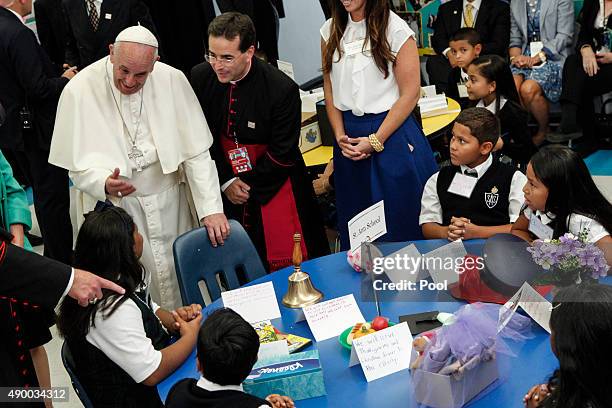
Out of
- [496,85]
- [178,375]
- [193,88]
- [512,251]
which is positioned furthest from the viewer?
[496,85]

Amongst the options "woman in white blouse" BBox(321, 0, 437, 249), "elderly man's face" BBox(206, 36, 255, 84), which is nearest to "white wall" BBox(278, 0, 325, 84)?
"woman in white blouse" BBox(321, 0, 437, 249)

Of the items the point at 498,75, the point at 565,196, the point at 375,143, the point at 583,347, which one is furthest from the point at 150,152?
the point at 498,75

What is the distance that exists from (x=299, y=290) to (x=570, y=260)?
977 millimetres

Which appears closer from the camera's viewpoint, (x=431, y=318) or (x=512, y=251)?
(x=431, y=318)

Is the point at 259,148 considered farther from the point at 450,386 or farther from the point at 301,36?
the point at 301,36

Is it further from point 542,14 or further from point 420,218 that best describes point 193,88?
point 542,14

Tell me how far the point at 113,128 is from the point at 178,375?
55.7 inches

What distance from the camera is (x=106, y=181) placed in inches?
130

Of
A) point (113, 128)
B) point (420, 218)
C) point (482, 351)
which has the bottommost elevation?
point (420, 218)

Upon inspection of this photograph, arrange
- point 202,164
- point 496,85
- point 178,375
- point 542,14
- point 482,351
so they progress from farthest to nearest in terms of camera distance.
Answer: point 542,14 < point 496,85 < point 202,164 < point 178,375 < point 482,351

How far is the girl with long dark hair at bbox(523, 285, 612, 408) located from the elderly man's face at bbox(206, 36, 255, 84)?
7.09ft

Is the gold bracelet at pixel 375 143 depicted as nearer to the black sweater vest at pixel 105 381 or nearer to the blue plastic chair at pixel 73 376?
→ the black sweater vest at pixel 105 381

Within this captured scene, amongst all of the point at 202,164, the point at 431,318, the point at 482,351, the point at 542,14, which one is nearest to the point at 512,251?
the point at 431,318

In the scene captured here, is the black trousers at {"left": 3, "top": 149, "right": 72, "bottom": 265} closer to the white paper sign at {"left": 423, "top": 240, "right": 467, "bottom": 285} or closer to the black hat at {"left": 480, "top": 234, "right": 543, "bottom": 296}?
the white paper sign at {"left": 423, "top": 240, "right": 467, "bottom": 285}
